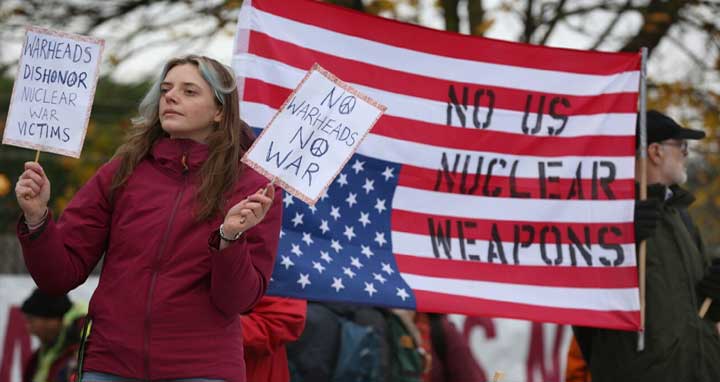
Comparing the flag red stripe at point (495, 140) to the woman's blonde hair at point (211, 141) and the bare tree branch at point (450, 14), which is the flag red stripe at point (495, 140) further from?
the bare tree branch at point (450, 14)

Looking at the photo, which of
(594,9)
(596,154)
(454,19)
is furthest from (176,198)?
(594,9)

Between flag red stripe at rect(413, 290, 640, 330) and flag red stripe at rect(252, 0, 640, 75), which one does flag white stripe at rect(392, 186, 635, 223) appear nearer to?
flag red stripe at rect(413, 290, 640, 330)

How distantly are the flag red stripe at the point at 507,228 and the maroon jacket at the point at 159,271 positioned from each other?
1.55 metres

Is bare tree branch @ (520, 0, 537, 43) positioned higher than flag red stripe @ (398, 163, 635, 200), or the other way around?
bare tree branch @ (520, 0, 537, 43)

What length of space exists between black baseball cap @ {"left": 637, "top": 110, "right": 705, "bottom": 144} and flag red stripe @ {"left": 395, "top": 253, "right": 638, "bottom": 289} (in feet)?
2.30

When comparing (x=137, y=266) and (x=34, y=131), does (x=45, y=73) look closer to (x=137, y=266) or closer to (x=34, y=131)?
(x=34, y=131)

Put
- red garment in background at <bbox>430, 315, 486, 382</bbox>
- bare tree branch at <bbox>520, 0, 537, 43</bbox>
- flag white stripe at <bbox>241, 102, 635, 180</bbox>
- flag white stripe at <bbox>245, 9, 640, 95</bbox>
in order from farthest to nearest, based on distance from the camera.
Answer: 1. bare tree branch at <bbox>520, 0, 537, 43</bbox>
2. red garment in background at <bbox>430, 315, 486, 382</bbox>
3. flag white stripe at <bbox>241, 102, 635, 180</bbox>
4. flag white stripe at <bbox>245, 9, 640, 95</bbox>

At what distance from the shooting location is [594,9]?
407 inches

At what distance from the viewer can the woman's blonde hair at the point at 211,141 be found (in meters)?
3.76

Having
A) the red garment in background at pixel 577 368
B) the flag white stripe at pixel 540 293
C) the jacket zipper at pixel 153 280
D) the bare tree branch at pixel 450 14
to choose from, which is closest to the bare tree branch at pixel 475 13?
the bare tree branch at pixel 450 14

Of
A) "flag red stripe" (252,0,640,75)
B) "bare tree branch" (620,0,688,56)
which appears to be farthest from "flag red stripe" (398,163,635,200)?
"bare tree branch" (620,0,688,56)

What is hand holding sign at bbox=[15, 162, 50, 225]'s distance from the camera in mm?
3611

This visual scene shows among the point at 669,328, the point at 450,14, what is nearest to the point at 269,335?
the point at 669,328

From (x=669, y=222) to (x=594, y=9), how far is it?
5.04 metres
